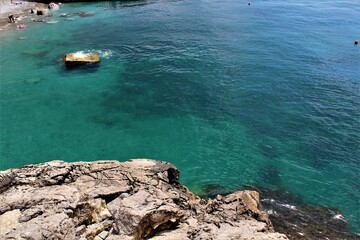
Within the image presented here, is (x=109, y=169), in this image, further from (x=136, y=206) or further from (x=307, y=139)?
(x=307, y=139)

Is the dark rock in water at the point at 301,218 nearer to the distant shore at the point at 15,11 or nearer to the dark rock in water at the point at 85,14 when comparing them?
the distant shore at the point at 15,11

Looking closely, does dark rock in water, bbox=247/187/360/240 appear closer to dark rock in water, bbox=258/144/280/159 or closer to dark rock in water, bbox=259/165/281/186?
dark rock in water, bbox=259/165/281/186

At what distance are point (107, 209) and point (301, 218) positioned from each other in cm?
1595

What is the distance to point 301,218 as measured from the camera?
84.1 ft

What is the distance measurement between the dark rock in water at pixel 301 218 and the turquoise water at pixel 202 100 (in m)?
0.98

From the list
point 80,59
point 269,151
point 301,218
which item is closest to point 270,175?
point 269,151

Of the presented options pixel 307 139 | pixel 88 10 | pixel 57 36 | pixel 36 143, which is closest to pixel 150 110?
pixel 36 143

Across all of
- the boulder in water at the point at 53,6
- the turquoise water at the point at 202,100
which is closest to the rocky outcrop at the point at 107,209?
the turquoise water at the point at 202,100

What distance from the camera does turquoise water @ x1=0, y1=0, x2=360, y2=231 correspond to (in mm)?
31312

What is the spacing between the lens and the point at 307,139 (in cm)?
3428

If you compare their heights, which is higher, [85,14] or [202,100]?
[85,14]

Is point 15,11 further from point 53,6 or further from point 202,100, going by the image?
point 202,100

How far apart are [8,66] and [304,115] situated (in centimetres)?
4195

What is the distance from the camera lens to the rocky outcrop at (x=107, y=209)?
14906mm
